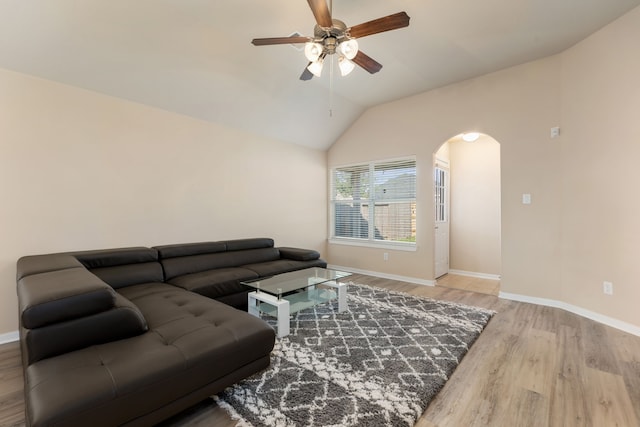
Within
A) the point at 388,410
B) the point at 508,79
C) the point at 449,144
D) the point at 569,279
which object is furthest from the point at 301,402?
the point at 449,144

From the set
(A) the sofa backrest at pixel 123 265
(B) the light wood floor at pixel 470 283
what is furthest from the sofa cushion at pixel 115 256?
(B) the light wood floor at pixel 470 283

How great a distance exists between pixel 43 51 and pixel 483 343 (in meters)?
4.75

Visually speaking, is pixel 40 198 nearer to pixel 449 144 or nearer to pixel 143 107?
pixel 143 107

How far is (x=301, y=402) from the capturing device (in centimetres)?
171

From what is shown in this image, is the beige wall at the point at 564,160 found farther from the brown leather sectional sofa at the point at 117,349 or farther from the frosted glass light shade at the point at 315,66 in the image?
the brown leather sectional sofa at the point at 117,349

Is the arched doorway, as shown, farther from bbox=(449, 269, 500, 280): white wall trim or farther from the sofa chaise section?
the sofa chaise section

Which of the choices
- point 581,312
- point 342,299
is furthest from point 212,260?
point 581,312

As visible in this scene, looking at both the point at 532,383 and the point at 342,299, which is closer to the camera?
the point at 532,383

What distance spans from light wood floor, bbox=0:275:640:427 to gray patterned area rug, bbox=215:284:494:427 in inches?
4.4

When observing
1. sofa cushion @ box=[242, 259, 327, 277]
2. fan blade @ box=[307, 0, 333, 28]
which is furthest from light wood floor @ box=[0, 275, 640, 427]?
fan blade @ box=[307, 0, 333, 28]

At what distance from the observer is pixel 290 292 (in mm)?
3135

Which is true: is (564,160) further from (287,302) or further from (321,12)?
(287,302)

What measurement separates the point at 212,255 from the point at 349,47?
9.40ft

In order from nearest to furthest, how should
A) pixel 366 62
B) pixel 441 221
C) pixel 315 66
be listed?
pixel 315 66 < pixel 366 62 < pixel 441 221
